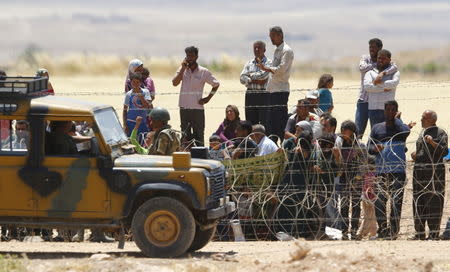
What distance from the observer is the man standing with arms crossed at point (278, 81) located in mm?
17391

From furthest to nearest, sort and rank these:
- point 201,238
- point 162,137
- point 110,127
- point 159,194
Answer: point 162,137 → point 201,238 → point 110,127 → point 159,194

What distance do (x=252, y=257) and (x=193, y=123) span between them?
511cm

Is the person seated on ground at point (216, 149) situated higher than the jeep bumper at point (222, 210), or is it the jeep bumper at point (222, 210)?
the person seated on ground at point (216, 149)

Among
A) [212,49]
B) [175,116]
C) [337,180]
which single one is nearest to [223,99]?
[175,116]

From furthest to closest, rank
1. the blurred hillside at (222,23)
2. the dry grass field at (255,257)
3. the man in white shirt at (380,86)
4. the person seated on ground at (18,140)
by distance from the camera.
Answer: the blurred hillside at (222,23) < the man in white shirt at (380,86) < the person seated on ground at (18,140) < the dry grass field at (255,257)

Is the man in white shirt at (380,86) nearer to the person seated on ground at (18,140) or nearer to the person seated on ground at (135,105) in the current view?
the person seated on ground at (135,105)

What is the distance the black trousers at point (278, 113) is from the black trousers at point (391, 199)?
2.56 m

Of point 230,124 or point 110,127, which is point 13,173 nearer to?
point 110,127

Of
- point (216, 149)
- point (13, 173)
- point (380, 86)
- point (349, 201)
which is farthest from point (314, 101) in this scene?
point (13, 173)

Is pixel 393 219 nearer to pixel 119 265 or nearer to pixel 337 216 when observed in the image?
pixel 337 216

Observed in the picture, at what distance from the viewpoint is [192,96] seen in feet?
59.0

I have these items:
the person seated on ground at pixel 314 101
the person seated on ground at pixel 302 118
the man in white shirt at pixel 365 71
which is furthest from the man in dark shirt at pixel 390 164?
the man in white shirt at pixel 365 71

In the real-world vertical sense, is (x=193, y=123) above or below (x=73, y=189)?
above

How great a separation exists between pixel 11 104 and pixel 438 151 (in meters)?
5.34
